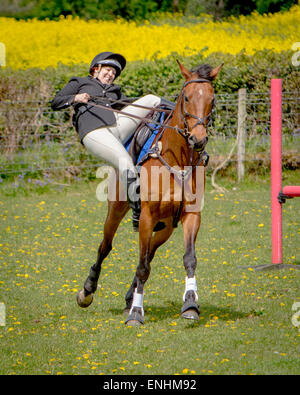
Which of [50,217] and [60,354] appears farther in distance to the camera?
[50,217]

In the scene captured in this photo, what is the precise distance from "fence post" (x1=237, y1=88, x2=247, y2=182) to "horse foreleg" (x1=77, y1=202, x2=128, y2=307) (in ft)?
25.2

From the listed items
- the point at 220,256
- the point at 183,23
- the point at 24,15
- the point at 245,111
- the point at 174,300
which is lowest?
the point at 174,300

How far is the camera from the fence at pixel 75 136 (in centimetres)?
1544

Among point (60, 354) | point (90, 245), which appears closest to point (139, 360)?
point (60, 354)

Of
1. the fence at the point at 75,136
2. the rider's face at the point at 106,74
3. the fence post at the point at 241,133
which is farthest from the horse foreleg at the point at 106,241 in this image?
the fence post at the point at 241,133

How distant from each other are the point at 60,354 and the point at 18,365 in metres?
0.45

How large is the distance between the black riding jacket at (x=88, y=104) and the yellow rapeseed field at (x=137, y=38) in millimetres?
12241

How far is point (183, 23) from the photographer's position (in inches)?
1028

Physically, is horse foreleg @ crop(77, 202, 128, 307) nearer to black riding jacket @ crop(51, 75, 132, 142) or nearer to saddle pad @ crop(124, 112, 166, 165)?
saddle pad @ crop(124, 112, 166, 165)

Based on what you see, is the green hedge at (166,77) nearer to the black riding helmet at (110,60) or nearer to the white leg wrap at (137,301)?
the black riding helmet at (110,60)

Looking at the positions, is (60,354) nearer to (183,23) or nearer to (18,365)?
(18,365)

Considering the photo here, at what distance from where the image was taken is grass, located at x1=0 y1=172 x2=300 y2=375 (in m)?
6.17

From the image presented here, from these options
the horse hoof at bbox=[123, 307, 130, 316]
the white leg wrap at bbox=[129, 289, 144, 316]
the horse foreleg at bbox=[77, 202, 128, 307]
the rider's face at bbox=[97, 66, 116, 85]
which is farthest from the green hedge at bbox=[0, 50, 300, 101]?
the white leg wrap at bbox=[129, 289, 144, 316]

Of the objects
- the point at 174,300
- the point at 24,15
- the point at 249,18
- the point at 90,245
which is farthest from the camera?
the point at 24,15
